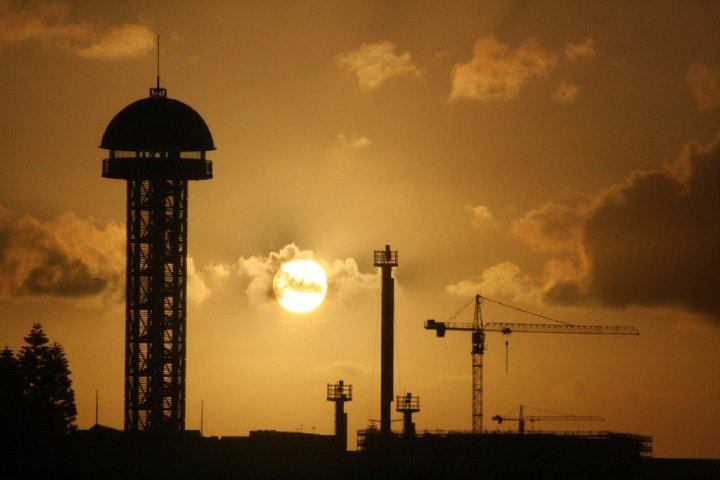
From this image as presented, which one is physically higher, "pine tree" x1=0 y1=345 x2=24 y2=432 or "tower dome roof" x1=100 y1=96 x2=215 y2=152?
"tower dome roof" x1=100 y1=96 x2=215 y2=152

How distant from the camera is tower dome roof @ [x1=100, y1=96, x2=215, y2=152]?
17688 cm

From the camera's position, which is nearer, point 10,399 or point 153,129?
point 10,399

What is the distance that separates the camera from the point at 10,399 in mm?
167375

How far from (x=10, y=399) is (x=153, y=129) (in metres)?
29.3

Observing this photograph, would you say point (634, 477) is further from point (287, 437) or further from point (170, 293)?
point (170, 293)

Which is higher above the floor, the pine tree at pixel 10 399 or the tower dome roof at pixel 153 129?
the tower dome roof at pixel 153 129

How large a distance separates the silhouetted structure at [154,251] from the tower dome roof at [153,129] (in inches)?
3.8

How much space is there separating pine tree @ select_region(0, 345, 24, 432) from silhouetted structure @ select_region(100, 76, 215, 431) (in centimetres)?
1083

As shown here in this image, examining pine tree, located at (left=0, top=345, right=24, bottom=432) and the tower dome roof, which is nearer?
pine tree, located at (left=0, top=345, right=24, bottom=432)

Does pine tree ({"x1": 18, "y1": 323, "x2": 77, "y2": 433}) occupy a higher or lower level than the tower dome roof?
lower

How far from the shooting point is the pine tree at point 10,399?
164 m

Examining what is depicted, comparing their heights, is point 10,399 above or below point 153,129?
below

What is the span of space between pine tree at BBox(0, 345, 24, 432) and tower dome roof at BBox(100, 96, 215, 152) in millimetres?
23346

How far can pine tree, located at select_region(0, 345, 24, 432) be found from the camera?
164m
